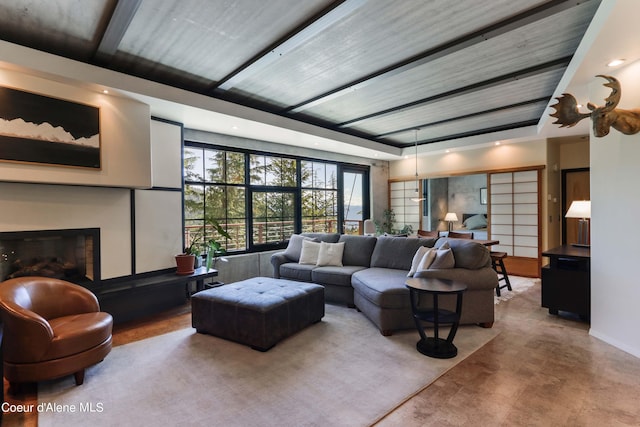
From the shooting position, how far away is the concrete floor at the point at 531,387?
1.96 meters

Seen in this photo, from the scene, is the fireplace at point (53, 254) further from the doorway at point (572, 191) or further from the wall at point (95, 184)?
the doorway at point (572, 191)

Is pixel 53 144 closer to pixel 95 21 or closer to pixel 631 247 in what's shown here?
pixel 95 21

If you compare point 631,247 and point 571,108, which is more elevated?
point 571,108

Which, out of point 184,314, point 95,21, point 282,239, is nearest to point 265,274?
point 282,239

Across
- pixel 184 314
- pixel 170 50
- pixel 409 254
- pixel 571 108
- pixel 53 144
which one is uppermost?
pixel 170 50

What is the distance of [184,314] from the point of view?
4.05 m

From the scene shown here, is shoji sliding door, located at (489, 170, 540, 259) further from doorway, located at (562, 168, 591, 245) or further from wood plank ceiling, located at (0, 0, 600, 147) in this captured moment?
wood plank ceiling, located at (0, 0, 600, 147)

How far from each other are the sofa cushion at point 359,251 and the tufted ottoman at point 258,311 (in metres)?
1.19

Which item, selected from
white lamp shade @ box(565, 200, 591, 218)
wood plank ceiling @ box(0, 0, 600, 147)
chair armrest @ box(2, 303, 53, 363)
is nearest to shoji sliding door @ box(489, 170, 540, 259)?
wood plank ceiling @ box(0, 0, 600, 147)

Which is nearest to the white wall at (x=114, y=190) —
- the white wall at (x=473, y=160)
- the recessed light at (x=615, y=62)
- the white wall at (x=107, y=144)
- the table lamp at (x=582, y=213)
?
the white wall at (x=107, y=144)

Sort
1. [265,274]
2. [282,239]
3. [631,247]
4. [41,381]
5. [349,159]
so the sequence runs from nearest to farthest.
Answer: [41,381]
[631,247]
[265,274]
[282,239]
[349,159]

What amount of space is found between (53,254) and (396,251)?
3994 millimetres

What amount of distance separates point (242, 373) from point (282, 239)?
12.2 ft

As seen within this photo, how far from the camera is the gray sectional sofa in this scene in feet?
10.9
